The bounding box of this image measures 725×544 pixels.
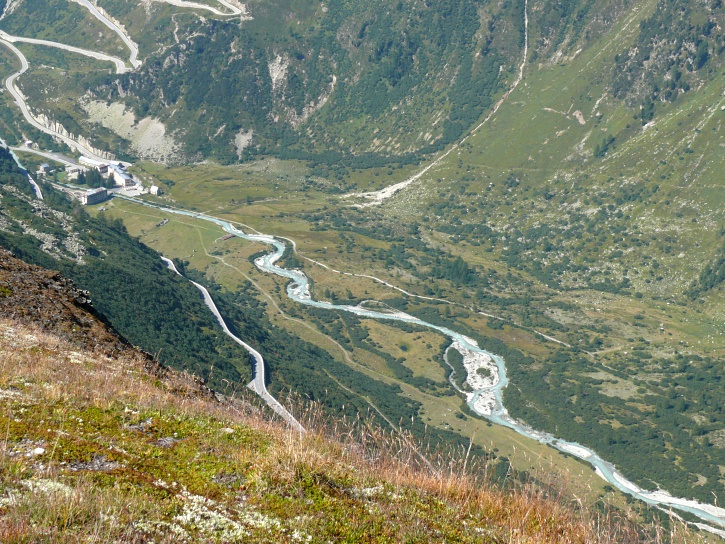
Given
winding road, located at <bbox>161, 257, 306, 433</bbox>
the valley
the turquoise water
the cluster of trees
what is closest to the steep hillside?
the turquoise water

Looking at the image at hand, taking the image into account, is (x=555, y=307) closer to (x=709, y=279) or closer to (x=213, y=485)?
(x=709, y=279)

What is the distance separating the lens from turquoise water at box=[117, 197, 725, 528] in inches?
3501

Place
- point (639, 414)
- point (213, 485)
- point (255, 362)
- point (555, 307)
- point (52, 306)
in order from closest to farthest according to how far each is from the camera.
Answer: point (213, 485), point (52, 306), point (255, 362), point (639, 414), point (555, 307)

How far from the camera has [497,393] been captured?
396 feet

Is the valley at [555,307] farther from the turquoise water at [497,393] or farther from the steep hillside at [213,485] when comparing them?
the steep hillside at [213,485]

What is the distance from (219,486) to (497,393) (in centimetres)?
11135

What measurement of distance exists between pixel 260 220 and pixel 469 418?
10568cm

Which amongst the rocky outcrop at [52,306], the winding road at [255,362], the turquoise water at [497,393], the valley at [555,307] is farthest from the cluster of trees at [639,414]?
the rocky outcrop at [52,306]

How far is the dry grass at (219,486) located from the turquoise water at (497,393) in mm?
42823

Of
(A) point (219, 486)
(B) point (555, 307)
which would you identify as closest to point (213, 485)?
(A) point (219, 486)

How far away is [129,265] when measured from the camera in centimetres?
11394

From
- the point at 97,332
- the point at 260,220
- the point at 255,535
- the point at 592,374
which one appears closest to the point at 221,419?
the point at 255,535

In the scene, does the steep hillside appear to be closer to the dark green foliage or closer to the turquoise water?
the turquoise water

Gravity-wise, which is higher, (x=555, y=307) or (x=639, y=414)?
(x=639, y=414)
